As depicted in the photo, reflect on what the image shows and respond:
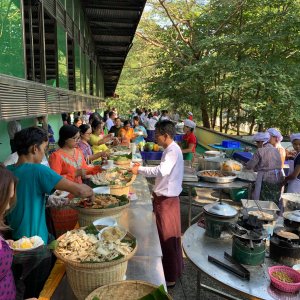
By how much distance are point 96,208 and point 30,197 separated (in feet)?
1.79

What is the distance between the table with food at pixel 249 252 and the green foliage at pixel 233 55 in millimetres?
9703

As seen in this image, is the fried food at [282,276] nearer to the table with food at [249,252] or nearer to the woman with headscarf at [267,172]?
the table with food at [249,252]

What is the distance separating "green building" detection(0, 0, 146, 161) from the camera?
341 centimetres

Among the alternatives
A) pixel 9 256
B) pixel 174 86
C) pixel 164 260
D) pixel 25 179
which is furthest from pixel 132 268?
pixel 174 86

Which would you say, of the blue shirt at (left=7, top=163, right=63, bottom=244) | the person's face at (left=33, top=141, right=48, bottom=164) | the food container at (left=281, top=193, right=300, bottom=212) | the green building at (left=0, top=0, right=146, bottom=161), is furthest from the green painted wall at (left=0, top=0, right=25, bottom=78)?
the food container at (left=281, top=193, right=300, bottom=212)

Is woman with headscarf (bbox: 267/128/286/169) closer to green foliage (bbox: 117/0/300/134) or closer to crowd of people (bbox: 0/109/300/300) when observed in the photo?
crowd of people (bbox: 0/109/300/300)

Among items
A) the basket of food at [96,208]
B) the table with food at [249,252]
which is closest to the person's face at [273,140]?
the table with food at [249,252]

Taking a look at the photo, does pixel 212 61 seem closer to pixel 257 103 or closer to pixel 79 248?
pixel 257 103

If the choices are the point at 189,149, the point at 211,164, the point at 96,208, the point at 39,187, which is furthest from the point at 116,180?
the point at 189,149

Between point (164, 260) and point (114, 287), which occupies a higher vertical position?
point (114, 287)

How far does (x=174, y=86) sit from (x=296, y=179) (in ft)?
41.3

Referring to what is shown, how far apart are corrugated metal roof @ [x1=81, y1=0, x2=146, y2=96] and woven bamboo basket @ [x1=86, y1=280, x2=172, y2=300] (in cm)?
731

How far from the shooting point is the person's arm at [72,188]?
2.24 m

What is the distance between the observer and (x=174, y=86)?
16703 millimetres
